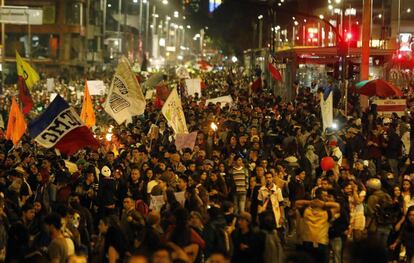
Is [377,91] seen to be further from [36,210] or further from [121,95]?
[36,210]

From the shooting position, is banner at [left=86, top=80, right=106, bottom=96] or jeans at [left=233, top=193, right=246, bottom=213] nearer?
jeans at [left=233, top=193, right=246, bottom=213]

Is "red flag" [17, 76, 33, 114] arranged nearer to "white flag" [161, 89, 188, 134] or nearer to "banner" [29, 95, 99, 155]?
"white flag" [161, 89, 188, 134]

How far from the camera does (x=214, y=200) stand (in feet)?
41.2

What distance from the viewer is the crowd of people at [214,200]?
9602 mm

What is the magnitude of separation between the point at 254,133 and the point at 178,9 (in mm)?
169260

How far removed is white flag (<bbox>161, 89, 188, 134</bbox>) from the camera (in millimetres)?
18516

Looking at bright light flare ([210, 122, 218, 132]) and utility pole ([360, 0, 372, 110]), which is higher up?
utility pole ([360, 0, 372, 110])

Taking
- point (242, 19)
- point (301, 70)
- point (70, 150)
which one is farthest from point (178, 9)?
point (70, 150)

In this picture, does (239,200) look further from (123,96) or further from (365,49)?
(365,49)

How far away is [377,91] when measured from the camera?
78.4 ft

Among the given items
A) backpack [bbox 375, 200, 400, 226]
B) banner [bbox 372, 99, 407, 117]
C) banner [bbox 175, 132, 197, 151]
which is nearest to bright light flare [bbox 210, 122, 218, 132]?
banner [bbox 175, 132, 197, 151]

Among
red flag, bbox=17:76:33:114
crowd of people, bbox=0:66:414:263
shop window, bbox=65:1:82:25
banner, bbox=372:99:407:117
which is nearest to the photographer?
crowd of people, bbox=0:66:414:263

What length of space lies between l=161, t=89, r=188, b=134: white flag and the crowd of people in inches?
19.3

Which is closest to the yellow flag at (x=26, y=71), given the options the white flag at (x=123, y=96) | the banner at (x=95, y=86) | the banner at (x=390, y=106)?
the banner at (x=95, y=86)
